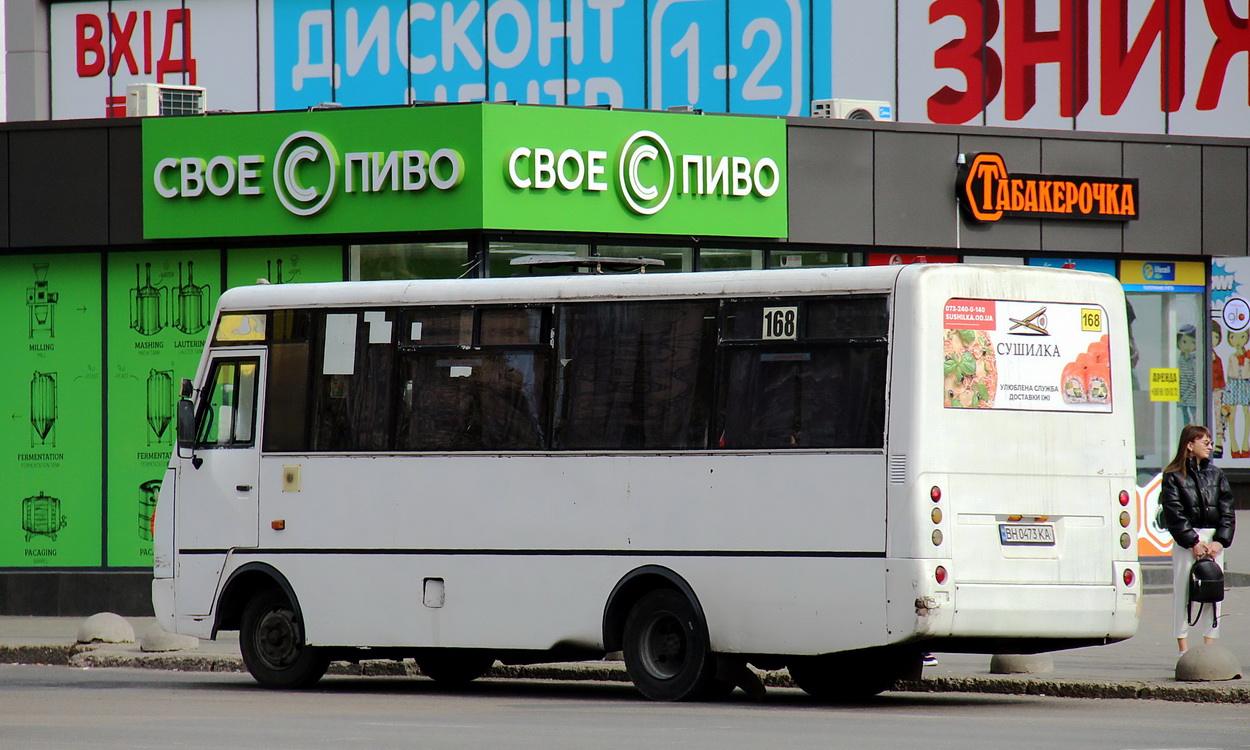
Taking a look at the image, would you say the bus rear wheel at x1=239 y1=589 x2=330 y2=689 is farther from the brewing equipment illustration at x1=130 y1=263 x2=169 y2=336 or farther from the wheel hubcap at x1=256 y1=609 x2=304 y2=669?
the brewing equipment illustration at x1=130 y1=263 x2=169 y2=336

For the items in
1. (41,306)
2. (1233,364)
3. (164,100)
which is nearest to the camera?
(41,306)

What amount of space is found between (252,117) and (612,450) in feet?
29.5

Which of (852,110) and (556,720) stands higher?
(852,110)

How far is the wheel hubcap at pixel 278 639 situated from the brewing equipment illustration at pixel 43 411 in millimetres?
8110

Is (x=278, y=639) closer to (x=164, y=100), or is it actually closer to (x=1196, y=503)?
(x=1196, y=503)

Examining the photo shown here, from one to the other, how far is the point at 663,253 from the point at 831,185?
201 cm

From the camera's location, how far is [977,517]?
12422 millimetres

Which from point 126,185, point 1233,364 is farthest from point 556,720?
point 1233,364

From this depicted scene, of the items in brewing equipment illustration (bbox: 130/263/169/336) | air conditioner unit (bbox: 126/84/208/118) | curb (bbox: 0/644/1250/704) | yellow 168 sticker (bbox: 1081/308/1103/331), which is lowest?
curb (bbox: 0/644/1250/704)

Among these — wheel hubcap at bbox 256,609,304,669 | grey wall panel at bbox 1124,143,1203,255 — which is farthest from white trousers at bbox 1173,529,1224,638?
grey wall panel at bbox 1124,143,1203,255

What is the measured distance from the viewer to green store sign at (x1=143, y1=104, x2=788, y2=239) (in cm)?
2045

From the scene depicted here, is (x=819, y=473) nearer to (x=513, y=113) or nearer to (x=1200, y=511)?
(x=1200, y=511)

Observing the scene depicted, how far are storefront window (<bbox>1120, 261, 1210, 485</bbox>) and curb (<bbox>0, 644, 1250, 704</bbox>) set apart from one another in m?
10.0

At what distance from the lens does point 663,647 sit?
13.4m
